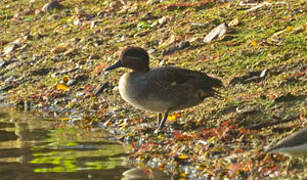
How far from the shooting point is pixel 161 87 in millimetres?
11164

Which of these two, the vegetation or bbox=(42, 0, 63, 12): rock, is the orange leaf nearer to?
the vegetation

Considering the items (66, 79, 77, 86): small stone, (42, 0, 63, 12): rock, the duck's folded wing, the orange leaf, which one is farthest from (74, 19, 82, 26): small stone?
the duck's folded wing

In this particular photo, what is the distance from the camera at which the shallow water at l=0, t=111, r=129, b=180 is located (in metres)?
9.71

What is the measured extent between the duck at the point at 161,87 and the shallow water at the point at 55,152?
860mm

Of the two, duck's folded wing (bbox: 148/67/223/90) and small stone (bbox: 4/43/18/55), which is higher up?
small stone (bbox: 4/43/18/55)

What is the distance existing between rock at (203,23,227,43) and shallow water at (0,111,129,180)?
430 centimetres

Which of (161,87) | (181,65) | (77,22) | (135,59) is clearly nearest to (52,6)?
(77,22)

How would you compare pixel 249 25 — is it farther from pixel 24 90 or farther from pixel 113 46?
pixel 24 90

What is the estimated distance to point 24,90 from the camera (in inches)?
647

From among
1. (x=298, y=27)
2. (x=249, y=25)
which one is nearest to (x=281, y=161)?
(x=298, y=27)

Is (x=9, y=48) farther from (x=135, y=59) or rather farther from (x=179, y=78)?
(x=179, y=78)

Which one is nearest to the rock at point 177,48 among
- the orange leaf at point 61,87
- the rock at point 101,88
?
the rock at point 101,88

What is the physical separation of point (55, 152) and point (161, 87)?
192 centimetres

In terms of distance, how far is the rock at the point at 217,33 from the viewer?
52.9ft
